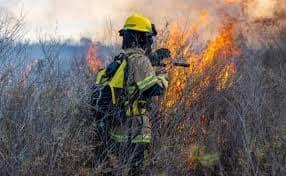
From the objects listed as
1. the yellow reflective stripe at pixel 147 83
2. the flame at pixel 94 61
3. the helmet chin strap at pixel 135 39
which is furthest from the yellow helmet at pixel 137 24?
the flame at pixel 94 61

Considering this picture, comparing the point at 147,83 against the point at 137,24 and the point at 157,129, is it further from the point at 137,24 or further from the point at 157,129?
the point at 157,129

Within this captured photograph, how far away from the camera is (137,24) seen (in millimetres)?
5215

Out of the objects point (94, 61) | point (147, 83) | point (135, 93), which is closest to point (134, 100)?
point (135, 93)

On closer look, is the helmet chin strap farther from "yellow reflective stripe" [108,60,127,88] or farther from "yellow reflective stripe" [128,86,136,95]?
"yellow reflective stripe" [128,86,136,95]

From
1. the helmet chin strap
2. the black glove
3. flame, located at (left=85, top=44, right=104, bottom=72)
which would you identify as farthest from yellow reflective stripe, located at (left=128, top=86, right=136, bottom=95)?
→ flame, located at (left=85, top=44, right=104, bottom=72)

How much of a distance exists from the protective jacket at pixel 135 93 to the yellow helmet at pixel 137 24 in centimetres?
27

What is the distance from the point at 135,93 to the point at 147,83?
0.17 meters

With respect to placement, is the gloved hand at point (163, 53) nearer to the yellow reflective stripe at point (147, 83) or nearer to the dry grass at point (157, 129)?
the yellow reflective stripe at point (147, 83)

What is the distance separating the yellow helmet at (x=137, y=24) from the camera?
5.20 meters

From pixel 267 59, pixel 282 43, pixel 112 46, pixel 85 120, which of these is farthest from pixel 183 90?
pixel 282 43

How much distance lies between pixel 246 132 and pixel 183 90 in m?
1.73

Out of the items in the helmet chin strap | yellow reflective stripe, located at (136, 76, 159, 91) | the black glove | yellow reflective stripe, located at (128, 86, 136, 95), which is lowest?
yellow reflective stripe, located at (128, 86, 136, 95)

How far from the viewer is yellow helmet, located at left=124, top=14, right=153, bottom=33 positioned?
5203mm

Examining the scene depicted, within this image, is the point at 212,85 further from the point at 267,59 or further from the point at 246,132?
the point at 267,59
